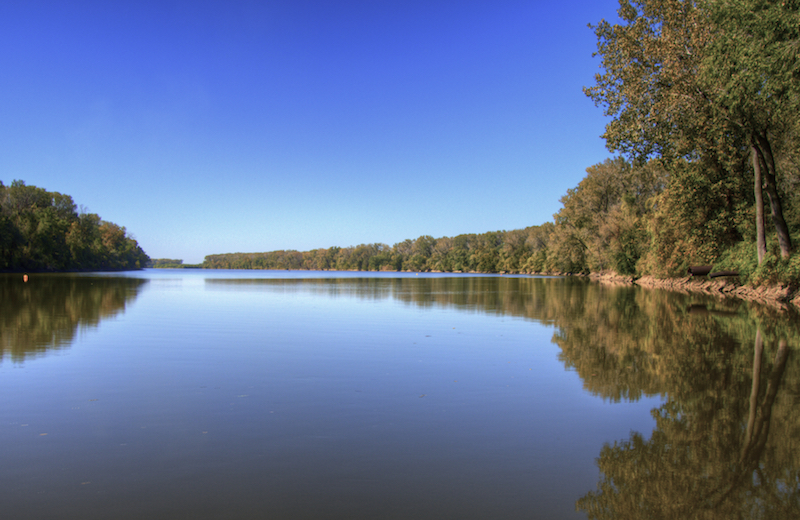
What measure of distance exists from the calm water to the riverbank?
14944mm

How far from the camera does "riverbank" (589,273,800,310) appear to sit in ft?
70.0

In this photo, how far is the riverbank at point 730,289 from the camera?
21.3 metres

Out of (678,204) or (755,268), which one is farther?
(678,204)

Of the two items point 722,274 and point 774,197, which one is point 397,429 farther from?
point 722,274

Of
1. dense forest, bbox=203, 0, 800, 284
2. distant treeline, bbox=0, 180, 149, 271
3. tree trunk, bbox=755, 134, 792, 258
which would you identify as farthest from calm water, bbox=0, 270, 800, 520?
distant treeline, bbox=0, 180, 149, 271

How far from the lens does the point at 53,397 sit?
5598 millimetres

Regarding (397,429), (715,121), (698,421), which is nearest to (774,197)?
(715,121)

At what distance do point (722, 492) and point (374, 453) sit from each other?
97.9 inches

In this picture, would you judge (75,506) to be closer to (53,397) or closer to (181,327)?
(53,397)

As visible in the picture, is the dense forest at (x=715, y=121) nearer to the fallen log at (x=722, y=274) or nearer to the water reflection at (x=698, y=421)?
the fallen log at (x=722, y=274)

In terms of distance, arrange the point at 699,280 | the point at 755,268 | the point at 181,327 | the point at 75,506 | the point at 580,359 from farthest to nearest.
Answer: the point at 699,280 → the point at 755,268 → the point at 181,327 → the point at 580,359 → the point at 75,506

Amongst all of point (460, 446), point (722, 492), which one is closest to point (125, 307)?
point (460, 446)

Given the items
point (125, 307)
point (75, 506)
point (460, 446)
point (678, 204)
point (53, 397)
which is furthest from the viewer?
point (678, 204)

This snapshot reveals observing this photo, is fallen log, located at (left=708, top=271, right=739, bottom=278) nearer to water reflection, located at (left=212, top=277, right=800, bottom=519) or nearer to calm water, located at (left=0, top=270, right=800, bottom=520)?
water reflection, located at (left=212, top=277, right=800, bottom=519)
